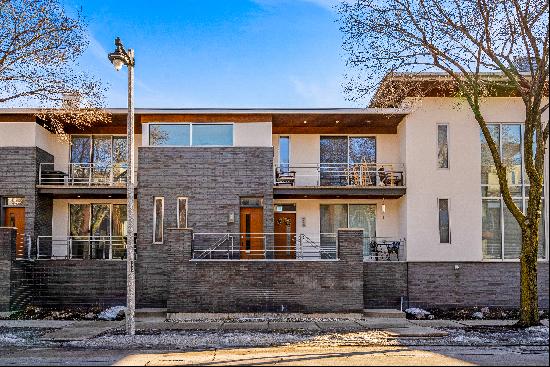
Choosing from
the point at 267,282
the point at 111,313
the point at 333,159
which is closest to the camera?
the point at 111,313

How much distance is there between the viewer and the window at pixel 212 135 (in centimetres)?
2103

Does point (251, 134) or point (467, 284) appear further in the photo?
point (251, 134)

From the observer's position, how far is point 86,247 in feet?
Answer: 73.8

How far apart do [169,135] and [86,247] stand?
5.38m

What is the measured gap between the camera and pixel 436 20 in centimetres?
1606

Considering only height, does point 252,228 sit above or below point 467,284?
above

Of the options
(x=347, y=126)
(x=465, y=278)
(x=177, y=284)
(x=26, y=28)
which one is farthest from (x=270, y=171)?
(x=26, y=28)

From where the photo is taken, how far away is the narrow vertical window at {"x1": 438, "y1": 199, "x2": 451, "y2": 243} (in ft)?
67.1

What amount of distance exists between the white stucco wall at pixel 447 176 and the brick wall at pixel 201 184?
15.9 feet

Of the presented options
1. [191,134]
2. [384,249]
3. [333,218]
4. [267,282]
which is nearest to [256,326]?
[267,282]

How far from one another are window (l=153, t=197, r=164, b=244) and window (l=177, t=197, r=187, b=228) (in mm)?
579

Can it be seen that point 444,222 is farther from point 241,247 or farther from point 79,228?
point 79,228

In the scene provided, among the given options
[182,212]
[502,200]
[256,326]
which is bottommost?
[256,326]

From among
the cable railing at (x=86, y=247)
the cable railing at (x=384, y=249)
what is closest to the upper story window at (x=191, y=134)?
the cable railing at (x=86, y=247)
